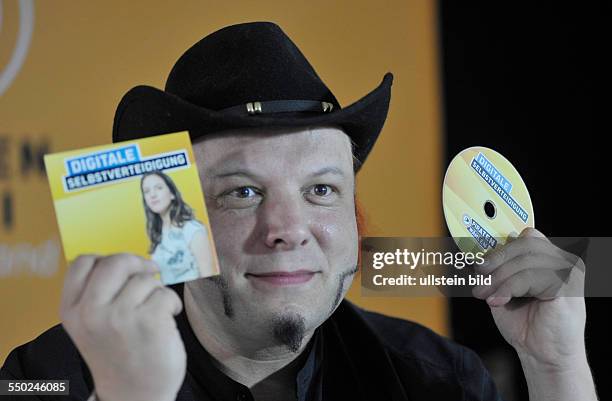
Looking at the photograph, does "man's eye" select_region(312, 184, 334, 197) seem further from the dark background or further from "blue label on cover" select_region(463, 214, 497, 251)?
the dark background

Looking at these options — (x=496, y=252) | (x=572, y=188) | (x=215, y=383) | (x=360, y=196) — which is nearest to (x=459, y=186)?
(x=496, y=252)

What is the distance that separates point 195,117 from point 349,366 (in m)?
0.54

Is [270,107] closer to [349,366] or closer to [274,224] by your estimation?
[274,224]

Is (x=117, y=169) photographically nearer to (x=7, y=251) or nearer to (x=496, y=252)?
(x=496, y=252)

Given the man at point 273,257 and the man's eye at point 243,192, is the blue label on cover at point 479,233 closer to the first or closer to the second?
the man at point 273,257

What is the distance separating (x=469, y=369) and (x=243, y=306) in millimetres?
510

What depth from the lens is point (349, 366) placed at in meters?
1.52

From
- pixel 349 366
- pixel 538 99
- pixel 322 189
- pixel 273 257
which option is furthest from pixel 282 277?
pixel 538 99

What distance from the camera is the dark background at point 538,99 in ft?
7.32

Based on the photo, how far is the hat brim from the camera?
1218mm

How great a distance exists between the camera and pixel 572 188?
2322 mm

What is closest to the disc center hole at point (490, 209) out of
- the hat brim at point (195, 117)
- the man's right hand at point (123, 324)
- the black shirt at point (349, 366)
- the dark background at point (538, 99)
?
the hat brim at point (195, 117)

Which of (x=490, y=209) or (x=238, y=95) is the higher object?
(x=238, y=95)

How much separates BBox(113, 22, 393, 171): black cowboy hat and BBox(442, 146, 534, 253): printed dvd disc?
0.16m
